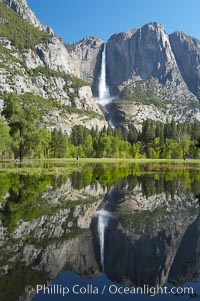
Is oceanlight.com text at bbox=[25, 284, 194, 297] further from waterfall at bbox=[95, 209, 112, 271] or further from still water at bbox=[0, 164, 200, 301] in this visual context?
waterfall at bbox=[95, 209, 112, 271]

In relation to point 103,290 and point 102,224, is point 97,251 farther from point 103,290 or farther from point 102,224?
point 102,224

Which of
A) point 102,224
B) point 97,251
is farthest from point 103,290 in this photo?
point 102,224

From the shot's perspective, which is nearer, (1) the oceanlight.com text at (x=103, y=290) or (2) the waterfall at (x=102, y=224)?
(1) the oceanlight.com text at (x=103, y=290)

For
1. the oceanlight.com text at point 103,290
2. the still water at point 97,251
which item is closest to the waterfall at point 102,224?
the still water at point 97,251

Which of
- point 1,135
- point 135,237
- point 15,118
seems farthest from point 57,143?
point 135,237

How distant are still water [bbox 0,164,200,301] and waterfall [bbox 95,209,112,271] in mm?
42

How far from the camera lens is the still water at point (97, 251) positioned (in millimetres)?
9398

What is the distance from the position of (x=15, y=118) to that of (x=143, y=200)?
153ft

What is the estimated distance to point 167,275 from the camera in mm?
10656

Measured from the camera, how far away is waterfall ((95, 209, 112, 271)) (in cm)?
1323

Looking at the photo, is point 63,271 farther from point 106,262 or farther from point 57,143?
point 57,143

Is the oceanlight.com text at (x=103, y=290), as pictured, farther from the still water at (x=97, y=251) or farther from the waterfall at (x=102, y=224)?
the waterfall at (x=102, y=224)

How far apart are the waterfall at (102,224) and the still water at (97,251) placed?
0.04 m

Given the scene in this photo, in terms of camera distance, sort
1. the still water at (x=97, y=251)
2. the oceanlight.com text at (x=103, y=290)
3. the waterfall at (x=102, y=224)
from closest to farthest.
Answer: the oceanlight.com text at (x=103, y=290)
the still water at (x=97, y=251)
the waterfall at (x=102, y=224)
